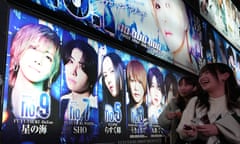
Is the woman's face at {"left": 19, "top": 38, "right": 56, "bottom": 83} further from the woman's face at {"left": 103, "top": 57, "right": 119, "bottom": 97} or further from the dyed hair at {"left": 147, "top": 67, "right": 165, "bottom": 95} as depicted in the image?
the dyed hair at {"left": 147, "top": 67, "right": 165, "bottom": 95}

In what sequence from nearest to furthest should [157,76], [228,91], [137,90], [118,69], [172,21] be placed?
[228,91], [118,69], [137,90], [157,76], [172,21]

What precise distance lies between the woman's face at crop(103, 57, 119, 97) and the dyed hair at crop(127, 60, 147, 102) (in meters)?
0.28

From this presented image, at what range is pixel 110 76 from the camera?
3041mm

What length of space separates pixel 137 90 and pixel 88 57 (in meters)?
0.88

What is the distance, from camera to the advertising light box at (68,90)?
6.76 feet

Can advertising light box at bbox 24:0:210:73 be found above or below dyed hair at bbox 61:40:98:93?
above

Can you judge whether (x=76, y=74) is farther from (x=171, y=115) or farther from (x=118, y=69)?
(x=171, y=115)

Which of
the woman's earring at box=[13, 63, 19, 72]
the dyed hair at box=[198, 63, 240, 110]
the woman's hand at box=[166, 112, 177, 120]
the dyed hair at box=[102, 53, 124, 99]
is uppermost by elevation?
the dyed hair at box=[102, 53, 124, 99]

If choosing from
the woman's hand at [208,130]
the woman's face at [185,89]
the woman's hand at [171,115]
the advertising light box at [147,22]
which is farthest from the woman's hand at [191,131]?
the advertising light box at [147,22]

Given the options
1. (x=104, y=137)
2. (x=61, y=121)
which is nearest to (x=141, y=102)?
(x=104, y=137)

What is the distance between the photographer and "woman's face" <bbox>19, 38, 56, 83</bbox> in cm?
214

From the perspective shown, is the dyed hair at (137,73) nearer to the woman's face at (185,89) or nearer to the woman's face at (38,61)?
the woman's face at (185,89)

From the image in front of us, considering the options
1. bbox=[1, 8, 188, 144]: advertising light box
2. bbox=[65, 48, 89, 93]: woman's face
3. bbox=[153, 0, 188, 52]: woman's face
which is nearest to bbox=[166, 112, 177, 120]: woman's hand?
bbox=[1, 8, 188, 144]: advertising light box

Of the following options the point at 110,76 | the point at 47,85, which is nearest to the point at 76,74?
the point at 47,85
